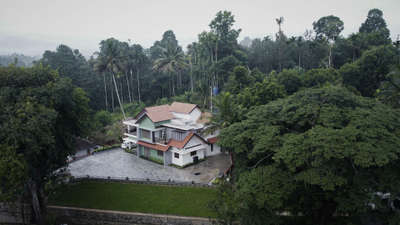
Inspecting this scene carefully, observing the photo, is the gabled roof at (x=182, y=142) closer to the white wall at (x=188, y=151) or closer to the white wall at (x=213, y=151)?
the white wall at (x=188, y=151)

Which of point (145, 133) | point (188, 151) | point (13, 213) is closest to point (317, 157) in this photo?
point (188, 151)

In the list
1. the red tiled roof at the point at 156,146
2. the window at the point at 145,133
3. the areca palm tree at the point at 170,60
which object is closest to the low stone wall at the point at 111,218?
the red tiled roof at the point at 156,146

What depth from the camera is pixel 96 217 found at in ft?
60.2

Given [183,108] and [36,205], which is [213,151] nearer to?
[183,108]

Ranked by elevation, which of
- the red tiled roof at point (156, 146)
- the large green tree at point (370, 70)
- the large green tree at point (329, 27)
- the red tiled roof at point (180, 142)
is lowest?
the red tiled roof at point (156, 146)

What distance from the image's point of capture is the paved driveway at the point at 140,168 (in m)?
24.0

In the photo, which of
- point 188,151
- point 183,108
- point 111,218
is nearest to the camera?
point 111,218

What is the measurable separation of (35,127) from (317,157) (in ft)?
46.8

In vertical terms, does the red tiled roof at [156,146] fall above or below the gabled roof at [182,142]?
below

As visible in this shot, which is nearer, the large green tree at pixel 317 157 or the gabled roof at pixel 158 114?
the large green tree at pixel 317 157

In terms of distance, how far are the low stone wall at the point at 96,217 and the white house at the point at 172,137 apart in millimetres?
8791

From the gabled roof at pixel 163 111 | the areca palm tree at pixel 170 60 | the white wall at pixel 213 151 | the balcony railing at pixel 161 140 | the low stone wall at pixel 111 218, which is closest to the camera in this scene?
the low stone wall at pixel 111 218

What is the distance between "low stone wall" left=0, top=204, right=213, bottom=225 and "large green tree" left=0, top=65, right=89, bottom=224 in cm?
114

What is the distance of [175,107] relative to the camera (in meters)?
31.0
